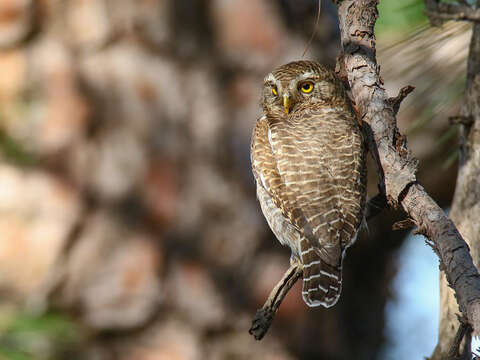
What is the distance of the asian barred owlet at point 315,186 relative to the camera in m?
2.40

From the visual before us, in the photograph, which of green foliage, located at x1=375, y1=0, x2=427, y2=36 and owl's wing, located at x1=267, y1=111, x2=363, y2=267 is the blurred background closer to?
green foliage, located at x1=375, y1=0, x2=427, y2=36

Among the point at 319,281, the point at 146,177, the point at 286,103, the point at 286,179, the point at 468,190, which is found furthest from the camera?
the point at 146,177

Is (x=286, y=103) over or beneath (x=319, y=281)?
over

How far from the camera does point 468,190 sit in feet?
8.16

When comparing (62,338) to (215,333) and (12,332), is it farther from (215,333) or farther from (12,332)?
(215,333)

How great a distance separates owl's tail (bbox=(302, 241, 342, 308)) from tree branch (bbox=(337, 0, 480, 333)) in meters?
0.50

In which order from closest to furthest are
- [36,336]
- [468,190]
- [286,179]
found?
1. [468,190]
2. [286,179]
3. [36,336]

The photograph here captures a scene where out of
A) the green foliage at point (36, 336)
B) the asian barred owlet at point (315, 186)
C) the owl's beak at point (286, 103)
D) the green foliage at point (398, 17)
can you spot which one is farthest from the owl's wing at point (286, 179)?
the green foliage at point (36, 336)

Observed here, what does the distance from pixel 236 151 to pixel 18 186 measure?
1284 millimetres

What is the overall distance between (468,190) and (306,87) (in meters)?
0.97

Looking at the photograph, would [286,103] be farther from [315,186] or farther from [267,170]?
[315,186]

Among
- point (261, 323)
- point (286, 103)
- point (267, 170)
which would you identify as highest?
point (286, 103)

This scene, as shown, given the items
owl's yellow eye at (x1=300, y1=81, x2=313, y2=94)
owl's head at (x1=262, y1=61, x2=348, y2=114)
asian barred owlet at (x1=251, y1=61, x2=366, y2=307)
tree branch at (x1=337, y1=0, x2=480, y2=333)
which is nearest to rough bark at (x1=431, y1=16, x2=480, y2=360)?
asian barred owlet at (x1=251, y1=61, x2=366, y2=307)

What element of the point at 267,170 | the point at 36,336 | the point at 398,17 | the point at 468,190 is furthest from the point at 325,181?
the point at 36,336
